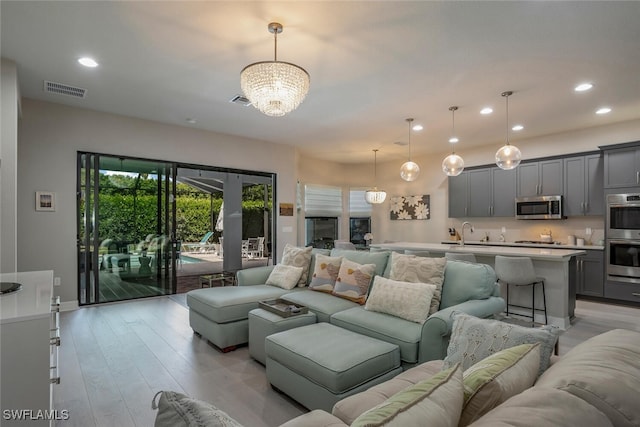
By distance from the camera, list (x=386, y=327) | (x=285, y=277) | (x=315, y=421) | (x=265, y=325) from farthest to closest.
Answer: (x=285, y=277), (x=265, y=325), (x=386, y=327), (x=315, y=421)

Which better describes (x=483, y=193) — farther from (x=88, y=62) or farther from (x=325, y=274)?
(x=88, y=62)

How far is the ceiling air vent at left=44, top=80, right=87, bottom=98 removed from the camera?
391cm

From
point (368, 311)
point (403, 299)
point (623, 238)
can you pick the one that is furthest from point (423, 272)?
point (623, 238)

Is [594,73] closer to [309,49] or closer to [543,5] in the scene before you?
[543,5]

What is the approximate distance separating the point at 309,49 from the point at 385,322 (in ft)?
8.48

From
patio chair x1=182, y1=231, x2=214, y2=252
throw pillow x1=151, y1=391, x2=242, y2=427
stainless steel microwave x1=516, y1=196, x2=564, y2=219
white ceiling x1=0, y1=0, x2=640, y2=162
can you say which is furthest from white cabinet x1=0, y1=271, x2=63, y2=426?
patio chair x1=182, y1=231, x2=214, y2=252

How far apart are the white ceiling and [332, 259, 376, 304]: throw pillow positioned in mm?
2127

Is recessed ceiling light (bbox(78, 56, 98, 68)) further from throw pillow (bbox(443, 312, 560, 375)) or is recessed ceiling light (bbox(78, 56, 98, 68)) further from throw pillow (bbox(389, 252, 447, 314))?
throw pillow (bbox(443, 312, 560, 375))

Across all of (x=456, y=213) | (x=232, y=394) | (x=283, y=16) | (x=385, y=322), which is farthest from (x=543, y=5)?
(x=456, y=213)

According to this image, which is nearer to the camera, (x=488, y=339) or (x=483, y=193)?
(x=488, y=339)

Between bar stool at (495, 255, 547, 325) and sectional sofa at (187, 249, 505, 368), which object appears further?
bar stool at (495, 255, 547, 325)

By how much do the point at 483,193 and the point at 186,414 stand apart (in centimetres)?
723

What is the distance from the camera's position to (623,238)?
4.92 metres

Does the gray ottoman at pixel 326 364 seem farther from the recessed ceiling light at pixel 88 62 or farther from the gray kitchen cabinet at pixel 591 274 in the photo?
the gray kitchen cabinet at pixel 591 274
